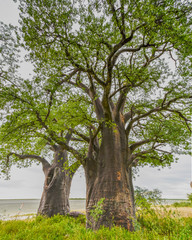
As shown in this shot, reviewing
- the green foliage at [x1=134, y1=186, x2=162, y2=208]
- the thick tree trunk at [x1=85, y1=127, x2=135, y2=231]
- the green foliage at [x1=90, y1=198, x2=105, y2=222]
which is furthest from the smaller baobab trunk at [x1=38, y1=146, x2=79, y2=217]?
the green foliage at [x1=134, y1=186, x2=162, y2=208]

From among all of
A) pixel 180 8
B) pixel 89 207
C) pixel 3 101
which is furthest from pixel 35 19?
pixel 89 207

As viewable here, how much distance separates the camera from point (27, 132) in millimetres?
6500

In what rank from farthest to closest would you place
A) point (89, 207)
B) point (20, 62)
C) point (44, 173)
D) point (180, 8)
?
point (44, 173) → point (20, 62) → point (89, 207) → point (180, 8)

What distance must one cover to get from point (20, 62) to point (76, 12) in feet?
9.62

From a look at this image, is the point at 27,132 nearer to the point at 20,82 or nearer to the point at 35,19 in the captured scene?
the point at 20,82

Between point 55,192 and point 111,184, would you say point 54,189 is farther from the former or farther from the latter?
point 111,184

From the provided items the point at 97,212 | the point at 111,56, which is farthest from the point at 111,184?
the point at 111,56

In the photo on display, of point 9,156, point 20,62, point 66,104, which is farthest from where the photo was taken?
point 9,156

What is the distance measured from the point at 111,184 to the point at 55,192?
236 inches

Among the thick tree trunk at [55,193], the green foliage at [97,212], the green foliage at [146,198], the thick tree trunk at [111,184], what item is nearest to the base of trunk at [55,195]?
the thick tree trunk at [55,193]

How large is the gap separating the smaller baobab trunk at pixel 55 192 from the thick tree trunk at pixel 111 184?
10.3ft

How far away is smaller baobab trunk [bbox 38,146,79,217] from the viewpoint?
29.2 feet

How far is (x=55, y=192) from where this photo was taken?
9.44 meters

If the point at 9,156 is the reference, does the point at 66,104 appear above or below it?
above
